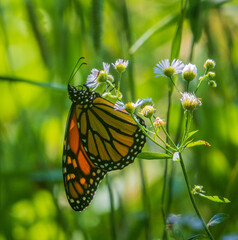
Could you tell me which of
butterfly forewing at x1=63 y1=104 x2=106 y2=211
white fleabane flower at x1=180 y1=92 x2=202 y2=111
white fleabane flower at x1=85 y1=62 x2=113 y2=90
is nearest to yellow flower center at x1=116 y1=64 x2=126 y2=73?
white fleabane flower at x1=85 y1=62 x2=113 y2=90

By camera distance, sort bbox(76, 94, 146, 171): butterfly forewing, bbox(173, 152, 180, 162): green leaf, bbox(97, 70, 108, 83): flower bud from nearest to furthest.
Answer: bbox(173, 152, 180, 162): green leaf
bbox(97, 70, 108, 83): flower bud
bbox(76, 94, 146, 171): butterfly forewing

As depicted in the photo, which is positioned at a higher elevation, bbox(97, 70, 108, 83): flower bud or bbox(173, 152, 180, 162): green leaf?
bbox(97, 70, 108, 83): flower bud

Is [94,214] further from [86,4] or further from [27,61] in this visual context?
[27,61]

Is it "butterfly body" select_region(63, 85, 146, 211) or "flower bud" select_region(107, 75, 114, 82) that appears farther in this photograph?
"butterfly body" select_region(63, 85, 146, 211)

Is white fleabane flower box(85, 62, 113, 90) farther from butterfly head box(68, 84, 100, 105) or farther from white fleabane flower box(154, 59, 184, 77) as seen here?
butterfly head box(68, 84, 100, 105)

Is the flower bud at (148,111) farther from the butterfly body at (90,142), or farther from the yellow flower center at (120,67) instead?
the butterfly body at (90,142)

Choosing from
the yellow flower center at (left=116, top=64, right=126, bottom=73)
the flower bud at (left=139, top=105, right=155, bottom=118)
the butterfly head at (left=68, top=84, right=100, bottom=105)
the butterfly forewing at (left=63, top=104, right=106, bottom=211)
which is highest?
the yellow flower center at (left=116, top=64, right=126, bottom=73)

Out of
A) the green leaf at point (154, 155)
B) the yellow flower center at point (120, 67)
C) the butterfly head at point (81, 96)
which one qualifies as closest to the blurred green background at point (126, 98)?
the butterfly head at point (81, 96)
